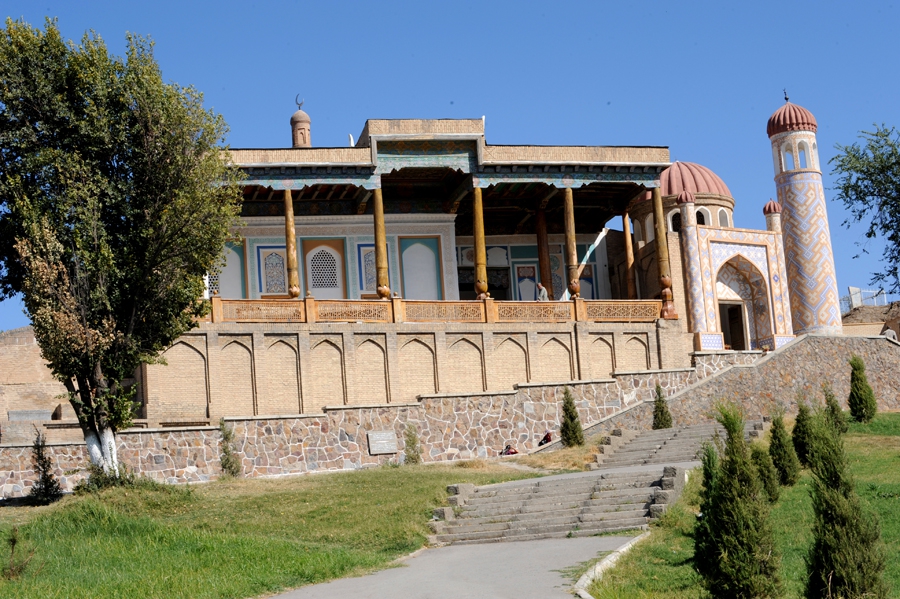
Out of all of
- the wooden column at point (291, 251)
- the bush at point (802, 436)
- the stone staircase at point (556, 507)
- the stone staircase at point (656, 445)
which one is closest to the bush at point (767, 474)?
the stone staircase at point (556, 507)

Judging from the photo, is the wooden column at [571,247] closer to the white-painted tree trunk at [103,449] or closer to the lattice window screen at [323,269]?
the lattice window screen at [323,269]

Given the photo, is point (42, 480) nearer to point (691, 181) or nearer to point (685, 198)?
point (685, 198)

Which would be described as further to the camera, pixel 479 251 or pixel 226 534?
pixel 479 251

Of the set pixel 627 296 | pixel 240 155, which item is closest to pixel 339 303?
pixel 240 155

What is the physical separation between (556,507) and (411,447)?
7132 millimetres

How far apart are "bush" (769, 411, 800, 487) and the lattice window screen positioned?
1586cm

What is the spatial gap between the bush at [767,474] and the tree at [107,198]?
9.97m

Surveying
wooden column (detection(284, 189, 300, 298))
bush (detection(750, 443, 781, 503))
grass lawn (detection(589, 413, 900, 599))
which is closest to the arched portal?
wooden column (detection(284, 189, 300, 298))

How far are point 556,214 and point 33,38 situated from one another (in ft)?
57.6

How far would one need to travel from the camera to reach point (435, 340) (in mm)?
27938

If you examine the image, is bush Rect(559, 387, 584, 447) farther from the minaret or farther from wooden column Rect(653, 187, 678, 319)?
the minaret

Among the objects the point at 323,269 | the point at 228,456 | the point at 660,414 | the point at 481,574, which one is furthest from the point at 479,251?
the point at 481,574

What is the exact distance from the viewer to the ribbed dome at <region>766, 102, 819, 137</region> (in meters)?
37.5

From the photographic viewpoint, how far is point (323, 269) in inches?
1266
